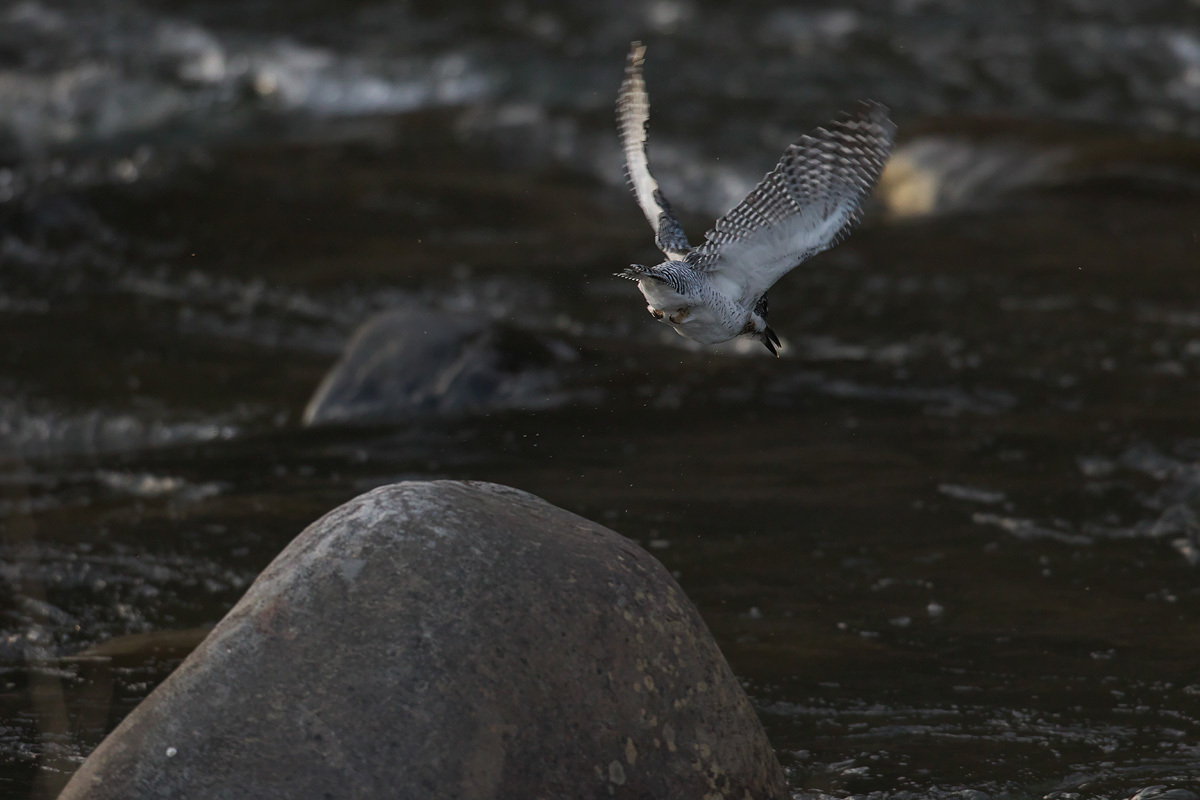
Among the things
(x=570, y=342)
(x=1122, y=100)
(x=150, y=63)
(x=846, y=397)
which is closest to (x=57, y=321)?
(x=570, y=342)

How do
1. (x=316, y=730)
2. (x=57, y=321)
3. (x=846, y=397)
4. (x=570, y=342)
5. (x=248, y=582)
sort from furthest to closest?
(x=57, y=321) → (x=570, y=342) → (x=846, y=397) → (x=248, y=582) → (x=316, y=730)

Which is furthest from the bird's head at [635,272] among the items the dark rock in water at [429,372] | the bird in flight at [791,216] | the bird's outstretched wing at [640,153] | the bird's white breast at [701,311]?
the dark rock in water at [429,372]

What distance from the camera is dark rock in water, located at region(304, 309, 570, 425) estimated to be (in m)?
8.12

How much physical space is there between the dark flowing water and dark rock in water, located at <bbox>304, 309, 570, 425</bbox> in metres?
0.17

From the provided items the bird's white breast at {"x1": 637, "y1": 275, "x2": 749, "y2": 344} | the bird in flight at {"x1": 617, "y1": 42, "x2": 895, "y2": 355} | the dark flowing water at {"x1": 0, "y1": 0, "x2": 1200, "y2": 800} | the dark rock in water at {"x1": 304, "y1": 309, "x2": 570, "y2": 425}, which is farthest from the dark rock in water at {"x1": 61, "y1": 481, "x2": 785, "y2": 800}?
the dark rock in water at {"x1": 304, "y1": 309, "x2": 570, "y2": 425}

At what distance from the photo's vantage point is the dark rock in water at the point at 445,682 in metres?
3.44

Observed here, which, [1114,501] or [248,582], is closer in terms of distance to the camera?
[248,582]

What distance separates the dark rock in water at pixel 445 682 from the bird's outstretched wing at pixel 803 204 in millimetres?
900

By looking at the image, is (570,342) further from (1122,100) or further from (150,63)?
(150,63)

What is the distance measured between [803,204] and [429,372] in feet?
14.3

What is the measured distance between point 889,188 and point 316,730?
461 inches

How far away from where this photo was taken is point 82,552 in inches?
249

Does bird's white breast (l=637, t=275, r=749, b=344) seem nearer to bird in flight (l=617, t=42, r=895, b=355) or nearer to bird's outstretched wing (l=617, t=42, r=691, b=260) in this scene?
bird in flight (l=617, t=42, r=895, b=355)

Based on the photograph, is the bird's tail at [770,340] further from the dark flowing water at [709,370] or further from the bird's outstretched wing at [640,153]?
the dark flowing water at [709,370]
